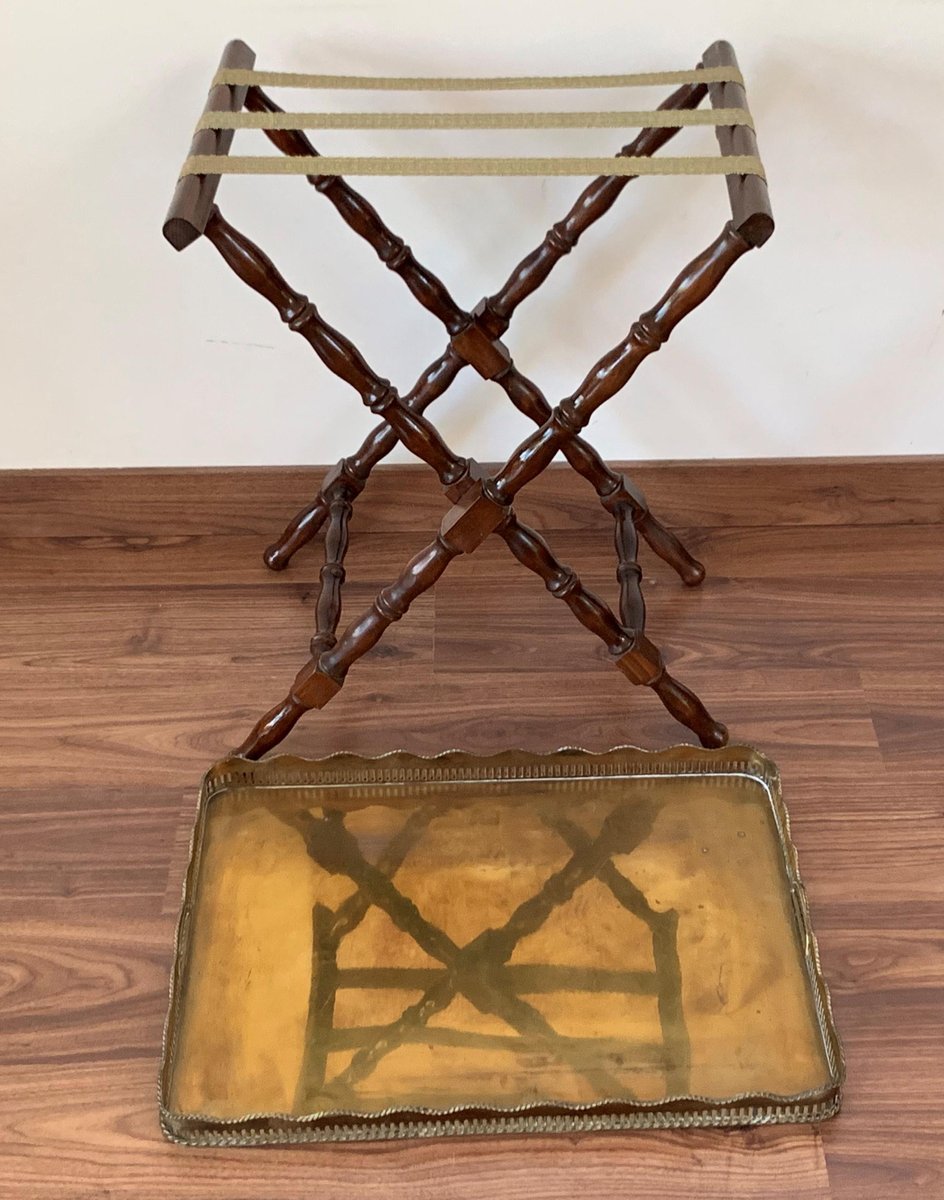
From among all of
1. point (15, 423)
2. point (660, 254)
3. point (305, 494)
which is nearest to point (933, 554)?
point (660, 254)

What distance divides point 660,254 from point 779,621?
1.75 ft

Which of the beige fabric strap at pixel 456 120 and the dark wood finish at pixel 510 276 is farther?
the dark wood finish at pixel 510 276

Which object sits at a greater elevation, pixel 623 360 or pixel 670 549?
pixel 623 360

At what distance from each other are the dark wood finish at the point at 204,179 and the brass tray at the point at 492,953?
66 cm

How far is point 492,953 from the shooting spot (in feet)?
4.01

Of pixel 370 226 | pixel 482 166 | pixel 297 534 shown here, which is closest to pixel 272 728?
pixel 297 534

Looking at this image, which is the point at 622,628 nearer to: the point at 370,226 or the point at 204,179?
the point at 370,226

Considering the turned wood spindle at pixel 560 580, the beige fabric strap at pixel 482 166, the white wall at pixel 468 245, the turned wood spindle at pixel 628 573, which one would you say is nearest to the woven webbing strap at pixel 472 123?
the beige fabric strap at pixel 482 166

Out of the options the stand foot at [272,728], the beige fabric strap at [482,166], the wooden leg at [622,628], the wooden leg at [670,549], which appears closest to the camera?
the beige fabric strap at [482,166]

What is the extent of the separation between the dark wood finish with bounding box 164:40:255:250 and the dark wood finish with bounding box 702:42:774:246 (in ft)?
1.55

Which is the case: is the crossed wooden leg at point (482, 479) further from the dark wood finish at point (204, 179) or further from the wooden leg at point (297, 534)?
the wooden leg at point (297, 534)

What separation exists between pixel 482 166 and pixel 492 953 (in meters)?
0.81

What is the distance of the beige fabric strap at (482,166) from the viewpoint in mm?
934

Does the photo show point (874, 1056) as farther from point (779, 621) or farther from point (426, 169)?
point (426, 169)
